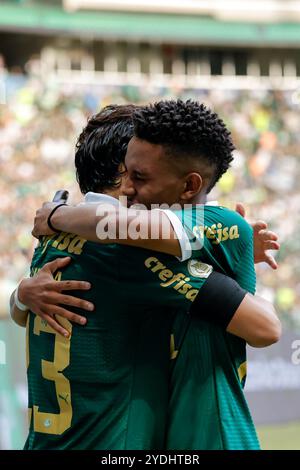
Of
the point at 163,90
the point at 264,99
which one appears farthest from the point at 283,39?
the point at 163,90

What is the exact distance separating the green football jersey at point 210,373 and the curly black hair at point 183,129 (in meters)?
0.16

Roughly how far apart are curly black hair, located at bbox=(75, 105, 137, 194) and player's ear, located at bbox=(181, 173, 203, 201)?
203 millimetres

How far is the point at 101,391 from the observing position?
2.30 meters

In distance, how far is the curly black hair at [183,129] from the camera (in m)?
2.29

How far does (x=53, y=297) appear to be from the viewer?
2352mm

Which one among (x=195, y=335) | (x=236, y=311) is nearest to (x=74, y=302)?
(x=195, y=335)

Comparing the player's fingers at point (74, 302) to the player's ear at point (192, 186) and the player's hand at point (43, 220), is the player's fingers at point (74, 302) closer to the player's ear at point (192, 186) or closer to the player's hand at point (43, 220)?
the player's hand at point (43, 220)

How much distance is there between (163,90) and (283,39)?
2.91m

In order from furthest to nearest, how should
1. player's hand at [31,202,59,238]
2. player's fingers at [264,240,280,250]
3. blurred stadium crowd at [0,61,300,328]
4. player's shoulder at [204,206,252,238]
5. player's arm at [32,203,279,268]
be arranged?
1. blurred stadium crowd at [0,61,300,328]
2. player's fingers at [264,240,280,250]
3. player's hand at [31,202,59,238]
4. player's shoulder at [204,206,252,238]
5. player's arm at [32,203,279,268]

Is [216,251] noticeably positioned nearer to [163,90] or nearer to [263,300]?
[263,300]

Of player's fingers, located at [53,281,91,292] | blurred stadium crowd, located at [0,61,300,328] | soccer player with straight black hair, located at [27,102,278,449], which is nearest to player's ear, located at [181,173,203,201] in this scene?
A: soccer player with straight black hair, located at [27,102,278,449]

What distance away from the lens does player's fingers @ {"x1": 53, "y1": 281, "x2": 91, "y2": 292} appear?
2.31m

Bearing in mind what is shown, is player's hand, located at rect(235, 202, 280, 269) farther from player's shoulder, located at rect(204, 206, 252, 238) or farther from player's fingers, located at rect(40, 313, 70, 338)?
player's fingers, located at rect(40, 313, 70, 338)

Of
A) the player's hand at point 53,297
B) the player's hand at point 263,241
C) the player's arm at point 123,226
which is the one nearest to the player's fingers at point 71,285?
the player's hand at point 53,297
